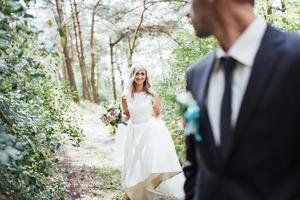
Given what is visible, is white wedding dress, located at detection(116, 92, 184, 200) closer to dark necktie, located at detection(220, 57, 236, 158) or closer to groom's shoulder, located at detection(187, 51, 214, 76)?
groom's shoulder, located at detection(187, 51, 214, 76)

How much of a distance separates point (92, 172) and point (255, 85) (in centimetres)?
852

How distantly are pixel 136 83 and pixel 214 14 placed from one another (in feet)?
20.3

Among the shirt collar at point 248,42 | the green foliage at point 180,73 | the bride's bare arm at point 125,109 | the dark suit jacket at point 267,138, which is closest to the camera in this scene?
the dark suit jacket at point 267,138

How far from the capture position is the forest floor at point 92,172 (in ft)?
26.2

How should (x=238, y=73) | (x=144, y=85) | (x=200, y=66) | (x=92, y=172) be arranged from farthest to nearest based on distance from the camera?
(x=92, y=172), (x=144, y=85), (x=200, y=66), (x=238, y=73)

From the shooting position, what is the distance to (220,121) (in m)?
1.59

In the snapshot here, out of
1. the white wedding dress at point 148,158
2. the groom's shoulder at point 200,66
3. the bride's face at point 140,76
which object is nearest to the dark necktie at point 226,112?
the groom's shoulder at point 200,66

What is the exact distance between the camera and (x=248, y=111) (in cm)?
151

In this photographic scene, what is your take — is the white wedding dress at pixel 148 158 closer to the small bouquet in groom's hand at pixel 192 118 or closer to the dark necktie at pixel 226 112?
the small bouquet in groom's hand at pixel 192 118

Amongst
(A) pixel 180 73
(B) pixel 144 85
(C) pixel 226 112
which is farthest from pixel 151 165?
(C) pixel 226 112

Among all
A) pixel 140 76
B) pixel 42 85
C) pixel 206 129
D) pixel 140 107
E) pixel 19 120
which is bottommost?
pixel 140 107

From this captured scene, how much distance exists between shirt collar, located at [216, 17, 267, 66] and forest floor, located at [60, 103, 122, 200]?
5.55 m

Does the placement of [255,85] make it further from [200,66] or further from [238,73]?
[200,66]

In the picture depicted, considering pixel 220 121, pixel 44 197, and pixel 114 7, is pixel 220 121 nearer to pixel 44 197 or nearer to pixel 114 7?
pixel 44 197
